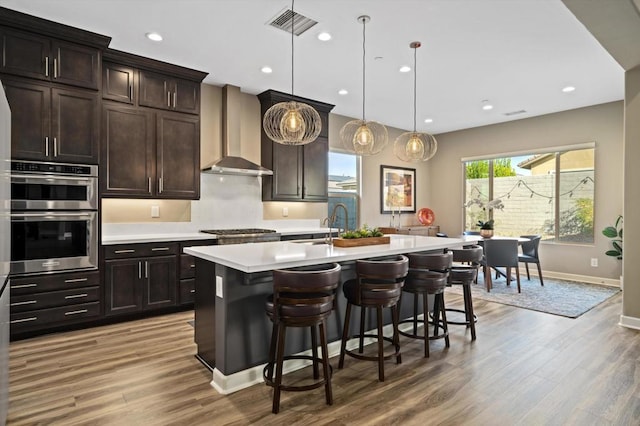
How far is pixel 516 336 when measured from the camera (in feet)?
11.9

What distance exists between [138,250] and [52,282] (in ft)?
2.68

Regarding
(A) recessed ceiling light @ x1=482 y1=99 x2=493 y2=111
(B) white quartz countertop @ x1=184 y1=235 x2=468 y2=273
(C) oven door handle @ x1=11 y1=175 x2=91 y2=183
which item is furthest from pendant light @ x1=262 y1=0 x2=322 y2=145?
(A) recessed ceiling light @ x1=482 y1=99 x2=493 y2=111

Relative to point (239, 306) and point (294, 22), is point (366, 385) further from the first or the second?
point (294, 22)

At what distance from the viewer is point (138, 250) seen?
4.10 metres

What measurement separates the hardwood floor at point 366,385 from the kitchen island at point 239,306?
0.16 meters

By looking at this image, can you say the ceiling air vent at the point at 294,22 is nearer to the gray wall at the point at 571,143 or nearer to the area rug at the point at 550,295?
the area rug at the point at 550,295

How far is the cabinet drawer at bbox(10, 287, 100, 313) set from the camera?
134 inches

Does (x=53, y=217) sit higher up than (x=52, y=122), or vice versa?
(x=52, y=122)

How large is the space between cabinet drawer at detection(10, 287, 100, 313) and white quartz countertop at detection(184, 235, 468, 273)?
1599 mm

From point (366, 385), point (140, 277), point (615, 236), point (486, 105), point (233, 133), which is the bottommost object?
point (366, 385)

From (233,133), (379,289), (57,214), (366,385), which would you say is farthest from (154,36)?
(366,385)

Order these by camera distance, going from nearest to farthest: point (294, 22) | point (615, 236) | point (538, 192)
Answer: point (294, 22) → point (615, 236) → point (538, 192)

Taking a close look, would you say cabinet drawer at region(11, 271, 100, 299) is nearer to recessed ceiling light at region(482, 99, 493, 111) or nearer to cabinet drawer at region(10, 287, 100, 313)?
cabinet drawer at region(10, 287, 100, 313)

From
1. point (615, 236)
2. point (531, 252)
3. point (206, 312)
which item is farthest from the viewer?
point (531, 252)
